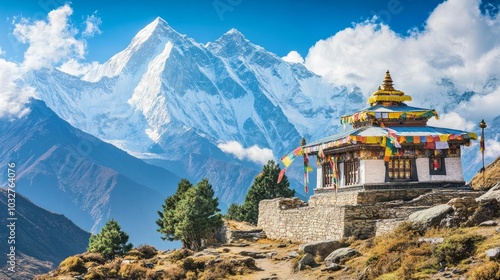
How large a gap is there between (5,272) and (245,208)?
87664 mm

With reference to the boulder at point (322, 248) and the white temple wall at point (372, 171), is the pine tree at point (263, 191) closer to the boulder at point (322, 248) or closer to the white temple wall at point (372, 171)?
the white temple wall at point (372, 171)

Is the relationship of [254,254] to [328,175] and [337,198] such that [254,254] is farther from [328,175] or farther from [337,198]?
[328,175]

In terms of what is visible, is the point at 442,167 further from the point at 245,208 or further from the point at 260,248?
the point at 245,208

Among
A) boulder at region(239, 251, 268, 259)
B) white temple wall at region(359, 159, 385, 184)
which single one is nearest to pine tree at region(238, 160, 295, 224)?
white temple wall at region(359, 159, 385, 184)

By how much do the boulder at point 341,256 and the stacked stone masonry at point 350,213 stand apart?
2.83 m

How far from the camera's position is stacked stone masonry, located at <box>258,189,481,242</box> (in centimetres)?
3697

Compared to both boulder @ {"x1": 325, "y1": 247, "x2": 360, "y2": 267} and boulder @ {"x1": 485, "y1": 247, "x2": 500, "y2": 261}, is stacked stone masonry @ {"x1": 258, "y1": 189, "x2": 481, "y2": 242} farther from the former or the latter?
boulder @ {"x1": 485, "y1": 247, "x2": 500, "y2": 261}

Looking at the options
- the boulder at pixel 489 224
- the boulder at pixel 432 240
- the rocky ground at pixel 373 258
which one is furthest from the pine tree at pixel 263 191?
the boulder at pixel 432 240

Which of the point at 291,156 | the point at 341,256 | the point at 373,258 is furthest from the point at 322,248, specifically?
the point at 291,156

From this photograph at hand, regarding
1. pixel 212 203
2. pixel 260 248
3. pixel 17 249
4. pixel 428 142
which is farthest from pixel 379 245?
pixel 17 249

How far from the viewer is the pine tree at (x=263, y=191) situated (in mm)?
74606

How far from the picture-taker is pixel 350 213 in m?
37.2

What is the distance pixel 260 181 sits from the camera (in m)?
76.6

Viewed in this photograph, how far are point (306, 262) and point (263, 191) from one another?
4323 centimetres
